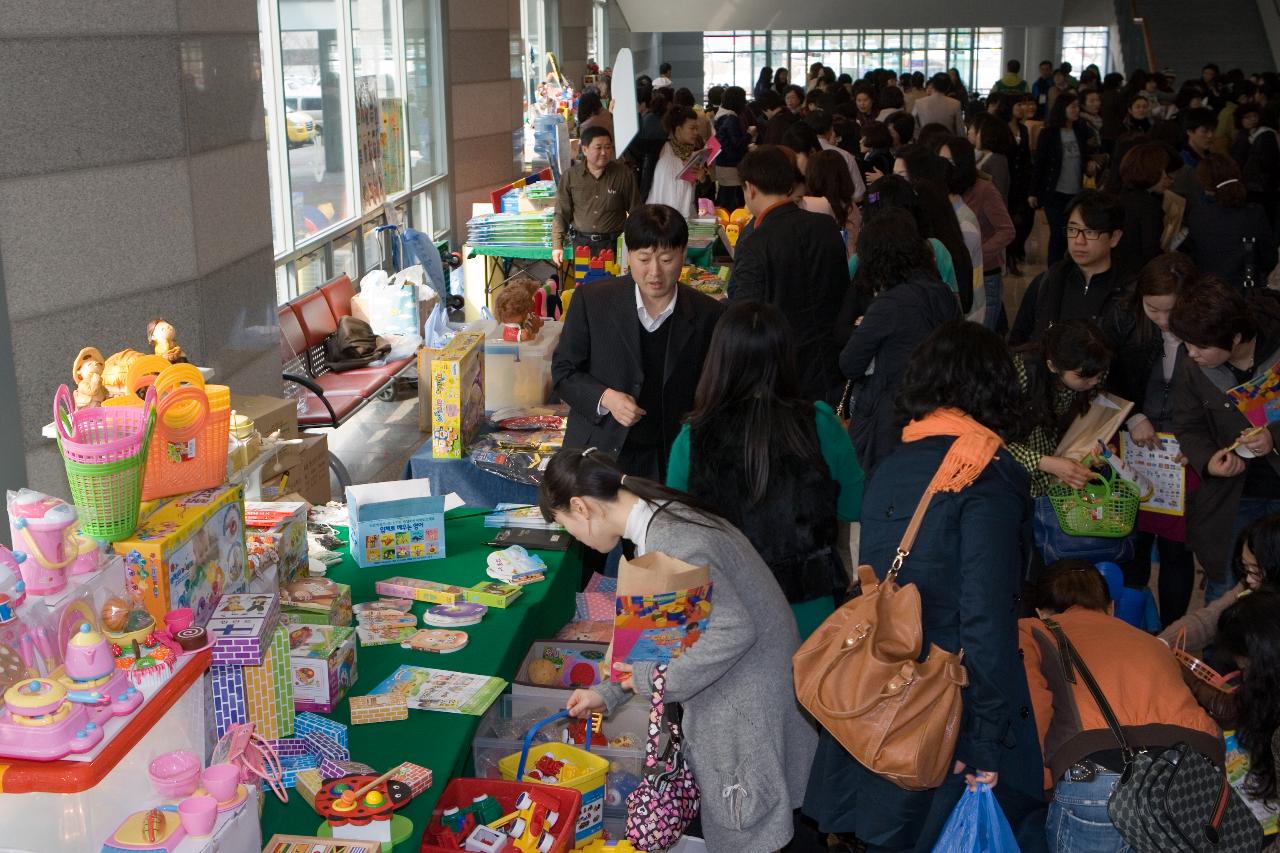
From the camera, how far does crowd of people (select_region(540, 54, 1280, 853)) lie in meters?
2.54

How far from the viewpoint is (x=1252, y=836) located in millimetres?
2555

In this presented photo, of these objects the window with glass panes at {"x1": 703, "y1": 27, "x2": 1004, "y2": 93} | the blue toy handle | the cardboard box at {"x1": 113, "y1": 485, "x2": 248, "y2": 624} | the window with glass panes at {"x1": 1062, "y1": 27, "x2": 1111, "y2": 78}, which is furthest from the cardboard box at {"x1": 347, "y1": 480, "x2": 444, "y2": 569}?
the window with glass panes at {"x1": 1062, "y1": 27, "x2": 1111, "y2": 78}

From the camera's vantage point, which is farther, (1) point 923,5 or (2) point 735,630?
(1) point 923,5

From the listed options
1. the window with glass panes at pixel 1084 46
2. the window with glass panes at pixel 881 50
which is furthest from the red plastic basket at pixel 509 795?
the window with glass panes at pixel 1084 46

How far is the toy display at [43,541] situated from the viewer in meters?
2.18

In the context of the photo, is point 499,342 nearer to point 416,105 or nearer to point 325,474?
point 325,474

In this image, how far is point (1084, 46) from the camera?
25.0 metres

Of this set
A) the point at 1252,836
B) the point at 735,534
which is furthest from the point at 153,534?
the point at 1252,836

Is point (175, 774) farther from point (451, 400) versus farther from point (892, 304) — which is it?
point (892, 304)

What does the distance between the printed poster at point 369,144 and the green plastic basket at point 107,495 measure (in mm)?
6939

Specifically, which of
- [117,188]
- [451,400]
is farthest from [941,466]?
[117,188]

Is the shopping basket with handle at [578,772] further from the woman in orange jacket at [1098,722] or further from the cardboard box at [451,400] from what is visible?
the cardboard box at [451,400]

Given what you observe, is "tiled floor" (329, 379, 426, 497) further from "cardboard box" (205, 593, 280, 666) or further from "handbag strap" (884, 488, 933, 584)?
"handbag strap" (884, 488, 933, 584)

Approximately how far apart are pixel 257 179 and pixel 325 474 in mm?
1312
